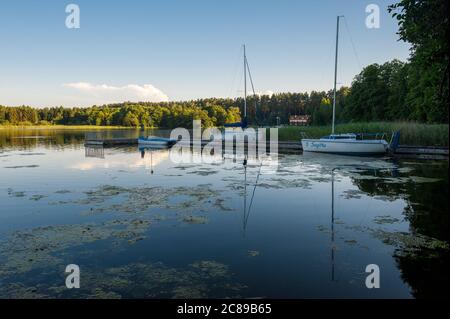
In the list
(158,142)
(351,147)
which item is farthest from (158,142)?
(351,147)

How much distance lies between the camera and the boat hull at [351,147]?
28.9 m

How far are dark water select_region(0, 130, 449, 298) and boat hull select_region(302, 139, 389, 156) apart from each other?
11206mm

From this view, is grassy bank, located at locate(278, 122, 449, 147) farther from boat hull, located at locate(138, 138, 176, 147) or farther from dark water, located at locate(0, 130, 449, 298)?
boat hull, located at locate(138, 138, 176, 147)

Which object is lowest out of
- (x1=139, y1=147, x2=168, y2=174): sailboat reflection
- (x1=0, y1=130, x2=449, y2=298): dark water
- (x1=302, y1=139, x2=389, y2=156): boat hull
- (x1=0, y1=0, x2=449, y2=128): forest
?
(x1=0, y1=130, x2=449, y2=298): dark water

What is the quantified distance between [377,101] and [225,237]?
61.8 meters

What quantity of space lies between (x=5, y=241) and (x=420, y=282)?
983 centimetres

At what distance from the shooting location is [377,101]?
205 ft

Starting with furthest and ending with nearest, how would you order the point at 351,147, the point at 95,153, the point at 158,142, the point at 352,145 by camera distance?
the point at 158,142, the point at 95,153, the point at 351,147, the point at 352,145

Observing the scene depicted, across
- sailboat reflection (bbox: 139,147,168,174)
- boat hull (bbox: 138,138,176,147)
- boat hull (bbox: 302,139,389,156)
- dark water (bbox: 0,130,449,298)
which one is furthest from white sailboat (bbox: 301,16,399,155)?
boat hull (bbox: 138,138,176,147)

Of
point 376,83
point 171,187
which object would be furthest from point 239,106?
point 171,187

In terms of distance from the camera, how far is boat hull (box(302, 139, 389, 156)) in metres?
28.9

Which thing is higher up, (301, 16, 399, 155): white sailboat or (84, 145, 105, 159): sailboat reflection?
(301, 16, 399, 155): white sailboat

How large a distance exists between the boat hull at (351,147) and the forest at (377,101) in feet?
17.5

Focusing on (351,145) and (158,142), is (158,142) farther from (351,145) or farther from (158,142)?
(351,145)
